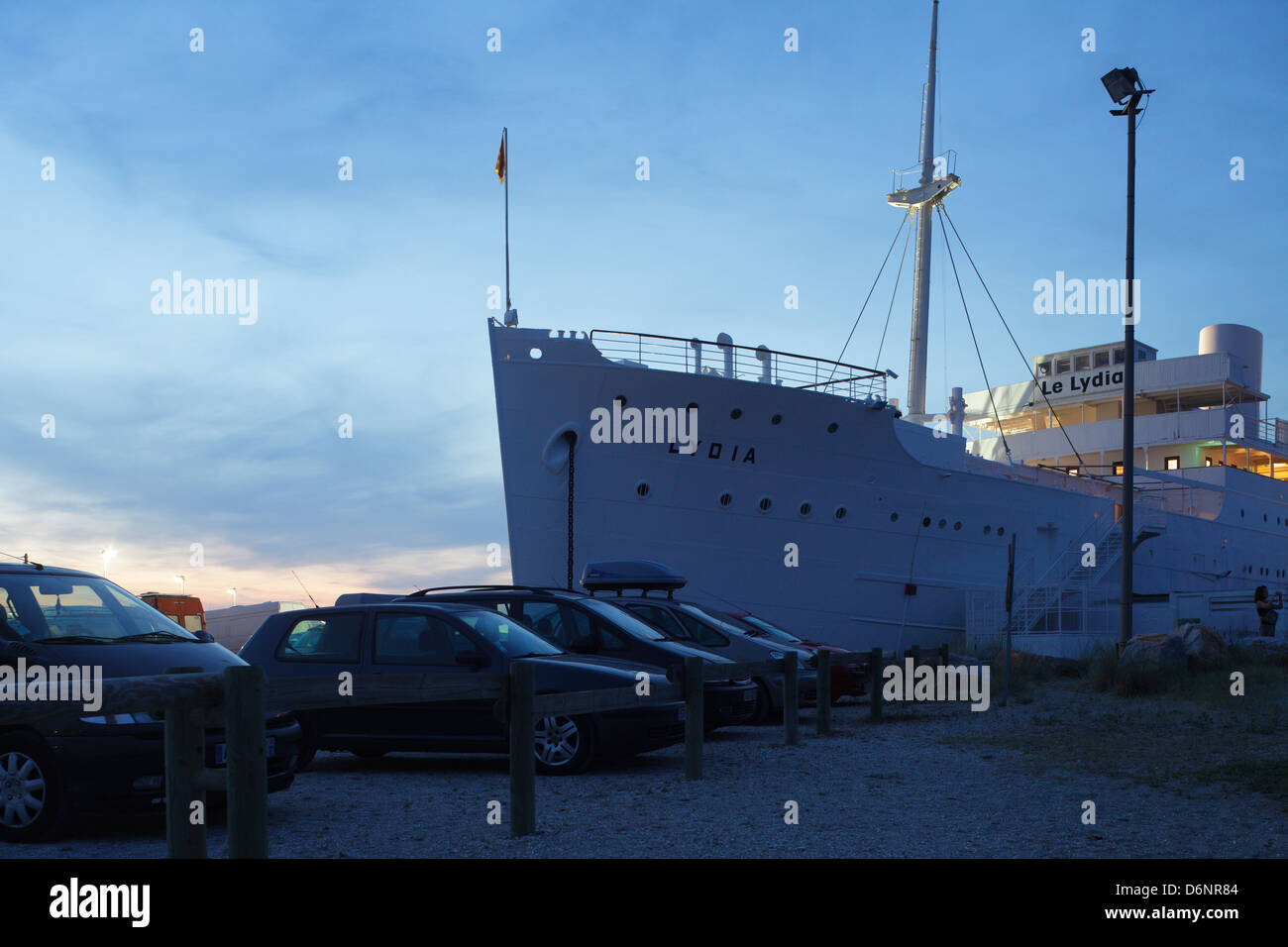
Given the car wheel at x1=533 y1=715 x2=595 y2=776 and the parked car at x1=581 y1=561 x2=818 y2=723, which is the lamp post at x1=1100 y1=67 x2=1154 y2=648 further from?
the car wheel at x1=533 y1=715 x2=595 y2=776

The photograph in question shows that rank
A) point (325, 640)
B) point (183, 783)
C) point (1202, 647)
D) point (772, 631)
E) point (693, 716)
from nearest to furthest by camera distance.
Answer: point (183, 783) → point (693, 716) → point (325, 640) → point (772, 631) → point (1202, 647)

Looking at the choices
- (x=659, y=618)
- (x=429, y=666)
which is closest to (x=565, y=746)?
(x=429, y=666)

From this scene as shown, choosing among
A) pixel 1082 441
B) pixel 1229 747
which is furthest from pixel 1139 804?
pixel 1082 441

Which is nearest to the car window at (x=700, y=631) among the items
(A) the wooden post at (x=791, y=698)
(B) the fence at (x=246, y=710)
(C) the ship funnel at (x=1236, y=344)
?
(A) the wooden post at (x=791, y=698)

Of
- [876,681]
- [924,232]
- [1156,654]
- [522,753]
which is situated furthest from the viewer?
[924,232]

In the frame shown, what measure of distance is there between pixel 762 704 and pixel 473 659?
5528mm

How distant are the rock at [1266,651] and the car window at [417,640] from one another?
50.1 feet

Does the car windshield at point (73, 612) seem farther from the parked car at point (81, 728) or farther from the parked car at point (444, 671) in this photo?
the parked car at point (444, 671)

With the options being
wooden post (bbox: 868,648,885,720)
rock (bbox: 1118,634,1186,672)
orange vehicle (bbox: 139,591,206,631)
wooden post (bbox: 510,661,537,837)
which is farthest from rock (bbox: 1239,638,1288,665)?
Answer: orange vehicle (bbox: 139,591,206,631)

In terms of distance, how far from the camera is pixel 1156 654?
17625 millimetres

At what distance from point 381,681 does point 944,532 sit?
20847 millimetres

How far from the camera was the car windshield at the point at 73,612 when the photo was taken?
682 cm

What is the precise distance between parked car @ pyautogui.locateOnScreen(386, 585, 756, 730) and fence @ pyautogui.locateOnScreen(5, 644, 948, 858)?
2.59 meters

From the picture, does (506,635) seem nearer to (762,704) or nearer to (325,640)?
(325,640)
